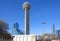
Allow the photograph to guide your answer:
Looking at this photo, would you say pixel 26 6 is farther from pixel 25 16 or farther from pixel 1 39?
pixel 1 39

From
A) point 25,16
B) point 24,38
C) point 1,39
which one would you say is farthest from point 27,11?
point 1,39

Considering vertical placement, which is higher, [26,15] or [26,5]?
[26,5]

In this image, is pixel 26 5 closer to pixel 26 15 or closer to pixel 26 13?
pixel 26 13

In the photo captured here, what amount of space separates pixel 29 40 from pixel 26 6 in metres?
51.7

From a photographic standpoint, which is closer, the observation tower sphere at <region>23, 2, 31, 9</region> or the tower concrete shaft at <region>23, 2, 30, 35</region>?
the tower concrete shaft at <region>23, 2, 30, 35</region>

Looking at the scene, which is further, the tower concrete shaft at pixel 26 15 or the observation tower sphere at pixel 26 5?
the observation tower sphere at pixel 26 5

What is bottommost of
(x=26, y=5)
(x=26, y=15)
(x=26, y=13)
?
(x=26, y=15)

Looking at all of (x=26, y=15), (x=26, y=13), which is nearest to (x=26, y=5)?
(x=26, y=13)

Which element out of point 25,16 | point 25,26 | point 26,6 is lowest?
point 25,26

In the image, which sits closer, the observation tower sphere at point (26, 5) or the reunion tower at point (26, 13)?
the reunion tower at point (26, 13)

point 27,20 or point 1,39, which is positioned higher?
point 27,20

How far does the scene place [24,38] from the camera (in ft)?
209

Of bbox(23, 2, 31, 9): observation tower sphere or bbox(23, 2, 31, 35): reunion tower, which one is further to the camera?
bbox(23, 2, 31, 9): observation tower sphere

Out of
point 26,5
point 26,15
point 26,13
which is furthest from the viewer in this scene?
point 26,5
